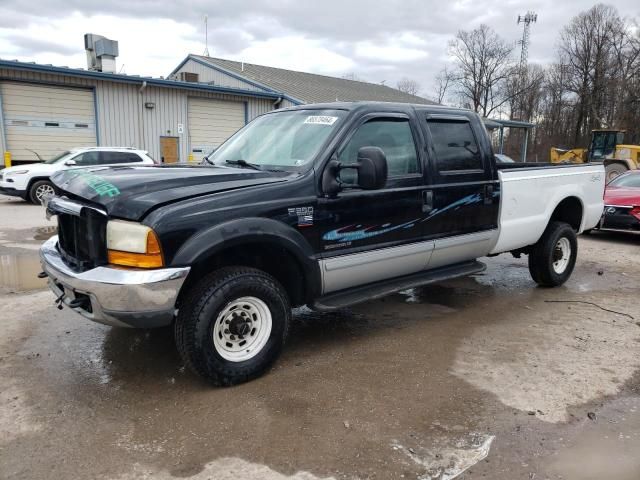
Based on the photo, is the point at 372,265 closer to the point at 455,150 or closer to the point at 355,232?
the point at 355,232

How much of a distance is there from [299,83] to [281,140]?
93.2 ft

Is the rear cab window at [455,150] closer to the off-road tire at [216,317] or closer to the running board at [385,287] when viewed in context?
the running board at [385,287]

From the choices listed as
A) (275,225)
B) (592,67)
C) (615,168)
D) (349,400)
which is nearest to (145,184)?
(275,225)

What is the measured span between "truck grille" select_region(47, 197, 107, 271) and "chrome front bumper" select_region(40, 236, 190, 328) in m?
0.14

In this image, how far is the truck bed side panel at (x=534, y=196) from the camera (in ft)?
18.0

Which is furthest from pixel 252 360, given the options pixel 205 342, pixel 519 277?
pixel 519 277

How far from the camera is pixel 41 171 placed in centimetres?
1373

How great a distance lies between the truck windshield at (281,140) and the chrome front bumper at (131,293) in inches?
54.7

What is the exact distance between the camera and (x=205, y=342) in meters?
3.39

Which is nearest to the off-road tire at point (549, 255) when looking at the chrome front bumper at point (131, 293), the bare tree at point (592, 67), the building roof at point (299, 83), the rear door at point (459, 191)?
the rear door at point (459, 191)

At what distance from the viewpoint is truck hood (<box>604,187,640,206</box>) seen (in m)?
9.88

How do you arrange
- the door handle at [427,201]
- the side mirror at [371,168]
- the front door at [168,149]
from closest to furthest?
the side mirror at [371,168], the door handle at [427,201], the front door at [168,149]

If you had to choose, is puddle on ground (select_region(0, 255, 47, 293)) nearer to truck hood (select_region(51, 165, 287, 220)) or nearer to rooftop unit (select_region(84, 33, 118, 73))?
truck hood (select_region(51, 165, 287, 220))

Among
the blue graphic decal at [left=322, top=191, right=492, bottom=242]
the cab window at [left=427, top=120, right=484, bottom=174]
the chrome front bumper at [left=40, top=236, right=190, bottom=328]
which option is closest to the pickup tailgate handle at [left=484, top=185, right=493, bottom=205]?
the cab window at [left=427, top=120, right=484, bottom=174]
